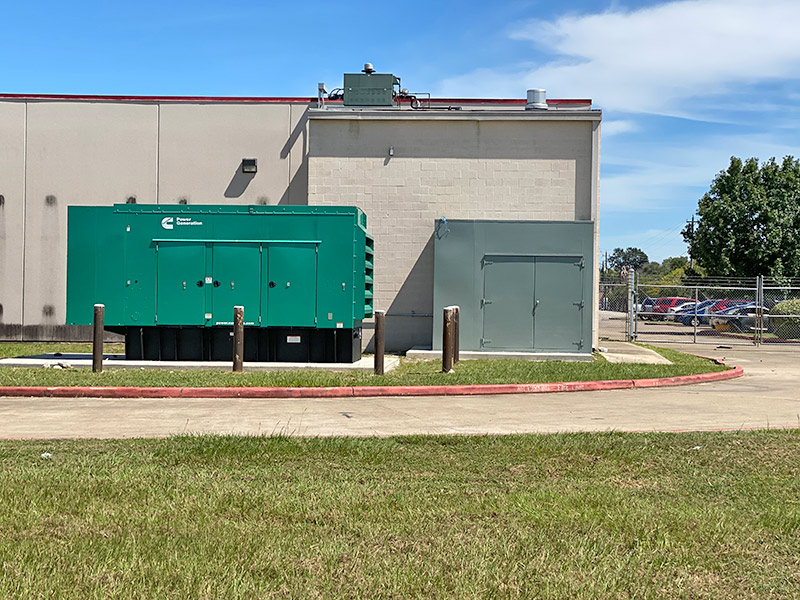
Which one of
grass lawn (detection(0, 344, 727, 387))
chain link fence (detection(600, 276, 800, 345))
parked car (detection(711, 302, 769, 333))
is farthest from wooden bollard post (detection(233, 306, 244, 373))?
parked car (detection(711, 302, 769, 333))

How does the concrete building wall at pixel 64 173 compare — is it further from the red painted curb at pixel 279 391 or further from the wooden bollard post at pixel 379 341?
the red painted curb at pixel 279 391

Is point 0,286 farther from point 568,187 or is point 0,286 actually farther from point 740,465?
point 740,465

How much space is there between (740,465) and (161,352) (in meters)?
14.2

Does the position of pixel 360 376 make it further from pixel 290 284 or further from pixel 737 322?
pixel 737 322

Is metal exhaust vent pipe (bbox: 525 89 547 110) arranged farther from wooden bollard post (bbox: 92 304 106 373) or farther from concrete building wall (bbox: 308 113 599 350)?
wooden bollard post (bbox: 92 304 106 373)

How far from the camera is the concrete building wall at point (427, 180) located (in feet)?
78.8

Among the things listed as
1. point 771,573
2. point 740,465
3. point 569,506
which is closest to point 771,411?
point 740,465

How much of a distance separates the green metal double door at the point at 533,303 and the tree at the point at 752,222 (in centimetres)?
3456

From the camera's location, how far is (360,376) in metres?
16.5

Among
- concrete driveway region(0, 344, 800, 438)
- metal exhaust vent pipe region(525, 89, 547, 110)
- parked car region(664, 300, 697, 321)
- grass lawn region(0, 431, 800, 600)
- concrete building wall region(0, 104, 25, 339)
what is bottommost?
concrete driveway region(0, 344, 800, 438)

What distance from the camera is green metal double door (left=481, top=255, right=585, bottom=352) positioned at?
22000mm

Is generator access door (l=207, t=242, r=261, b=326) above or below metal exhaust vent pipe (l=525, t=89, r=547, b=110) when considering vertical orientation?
below

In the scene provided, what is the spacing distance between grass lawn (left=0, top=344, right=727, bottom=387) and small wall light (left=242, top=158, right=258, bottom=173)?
9026 millimetres

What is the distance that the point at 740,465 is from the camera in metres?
7.84
